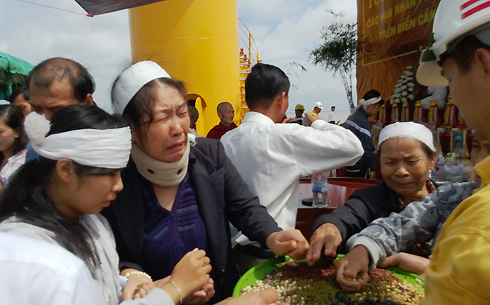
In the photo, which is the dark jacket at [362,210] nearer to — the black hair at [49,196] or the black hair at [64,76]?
the black hair at [49,196]

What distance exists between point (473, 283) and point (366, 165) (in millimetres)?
4608

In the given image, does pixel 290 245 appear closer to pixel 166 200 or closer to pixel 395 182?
pixel 166 200

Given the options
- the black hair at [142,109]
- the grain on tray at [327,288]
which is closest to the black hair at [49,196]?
the black hair at [142,109]

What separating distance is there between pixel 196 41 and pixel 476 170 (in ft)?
28.6

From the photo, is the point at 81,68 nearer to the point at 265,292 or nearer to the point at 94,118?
the point at 94,118

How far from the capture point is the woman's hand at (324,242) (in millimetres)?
1453

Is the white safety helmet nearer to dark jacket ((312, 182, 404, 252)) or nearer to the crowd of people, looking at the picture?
the crowd of people

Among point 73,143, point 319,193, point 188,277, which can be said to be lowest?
point 188,277

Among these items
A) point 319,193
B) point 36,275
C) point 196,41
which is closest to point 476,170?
point 36,275

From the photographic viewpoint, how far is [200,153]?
5.82 feet

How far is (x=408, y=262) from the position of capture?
1.36 metres

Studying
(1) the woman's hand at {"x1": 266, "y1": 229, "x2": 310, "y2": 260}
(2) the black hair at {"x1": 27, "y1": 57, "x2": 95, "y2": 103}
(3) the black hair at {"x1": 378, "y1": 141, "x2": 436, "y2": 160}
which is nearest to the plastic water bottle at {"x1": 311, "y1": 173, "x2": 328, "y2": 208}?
(3) the black hair at {"x1": 378, "y1": 141, "x2": 436, "y2": 160}

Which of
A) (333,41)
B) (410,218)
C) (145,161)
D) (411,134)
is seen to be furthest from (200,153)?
(333,41)

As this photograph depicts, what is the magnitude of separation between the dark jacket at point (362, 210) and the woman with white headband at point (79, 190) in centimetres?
74
